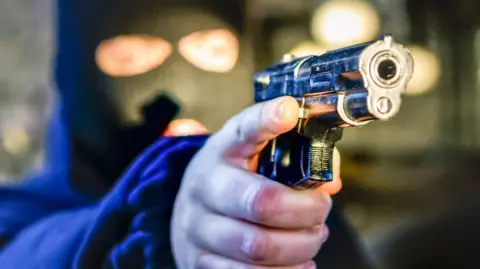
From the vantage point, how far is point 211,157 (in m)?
0.42

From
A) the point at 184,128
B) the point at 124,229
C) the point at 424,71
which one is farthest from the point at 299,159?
the point at 424,71

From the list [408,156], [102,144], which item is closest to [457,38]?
[408,156]

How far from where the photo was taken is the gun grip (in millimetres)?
339

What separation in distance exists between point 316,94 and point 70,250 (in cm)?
30

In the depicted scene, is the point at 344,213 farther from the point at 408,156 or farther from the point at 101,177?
the point at 101,177

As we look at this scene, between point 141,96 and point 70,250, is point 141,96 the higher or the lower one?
the higher one

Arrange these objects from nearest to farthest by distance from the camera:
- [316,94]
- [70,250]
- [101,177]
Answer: [316,94]
[70,250]
[101,177]

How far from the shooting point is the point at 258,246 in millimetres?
372

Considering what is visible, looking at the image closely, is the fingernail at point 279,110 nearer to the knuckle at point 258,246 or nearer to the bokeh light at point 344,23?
the knuckle at point 258,246

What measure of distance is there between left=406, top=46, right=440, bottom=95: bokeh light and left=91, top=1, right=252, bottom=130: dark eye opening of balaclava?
202mm

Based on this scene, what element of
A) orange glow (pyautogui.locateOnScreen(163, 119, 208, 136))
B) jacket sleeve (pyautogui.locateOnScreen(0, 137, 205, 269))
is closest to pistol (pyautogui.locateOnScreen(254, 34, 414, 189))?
jacket sleeve (pyautogui.locateOnScreen(0, 137, 205, 269))

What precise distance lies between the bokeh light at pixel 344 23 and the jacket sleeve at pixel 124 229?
258 millimetres

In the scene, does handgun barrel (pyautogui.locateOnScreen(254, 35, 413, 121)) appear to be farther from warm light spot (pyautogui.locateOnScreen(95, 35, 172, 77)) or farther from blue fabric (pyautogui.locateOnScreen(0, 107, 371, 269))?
warm light spot (pyautogui.locateOnScreen(95, 35, 172, 77))

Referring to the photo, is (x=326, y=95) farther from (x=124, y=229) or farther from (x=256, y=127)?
(x=124, y=229)
